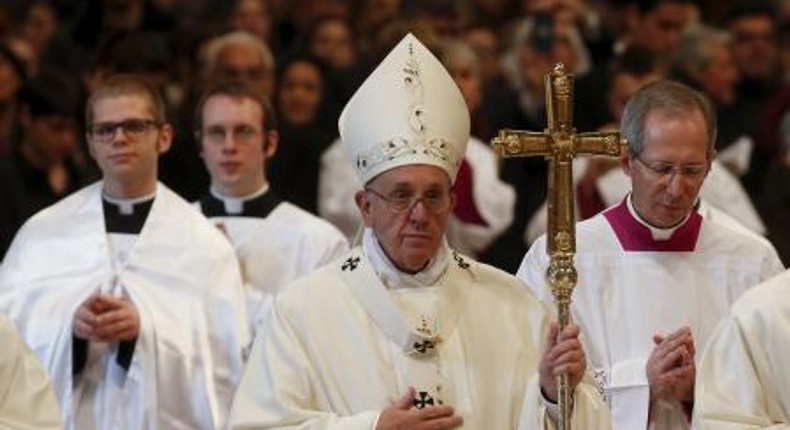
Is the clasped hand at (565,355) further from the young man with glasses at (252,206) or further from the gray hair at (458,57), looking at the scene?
the gray hair at (458,57)

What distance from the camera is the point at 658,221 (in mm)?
8625

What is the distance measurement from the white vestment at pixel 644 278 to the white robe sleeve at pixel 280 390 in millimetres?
1166

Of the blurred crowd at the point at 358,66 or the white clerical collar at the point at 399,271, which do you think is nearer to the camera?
the white clerical collar at the point at 399,271

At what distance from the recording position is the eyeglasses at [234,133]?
10398 mm

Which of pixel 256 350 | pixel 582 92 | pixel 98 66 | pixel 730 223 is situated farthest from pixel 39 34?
pixel 256 350

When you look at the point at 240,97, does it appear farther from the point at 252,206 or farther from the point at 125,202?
the point at 125,202

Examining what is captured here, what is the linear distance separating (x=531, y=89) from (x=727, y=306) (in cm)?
483

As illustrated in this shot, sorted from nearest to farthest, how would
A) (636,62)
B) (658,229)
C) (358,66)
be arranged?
1. (658,229)
2. (636,62)
3. (358,66)

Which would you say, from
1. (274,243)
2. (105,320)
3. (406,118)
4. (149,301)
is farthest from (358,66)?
(406,118)

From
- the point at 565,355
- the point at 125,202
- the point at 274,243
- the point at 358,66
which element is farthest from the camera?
the point at 358,66

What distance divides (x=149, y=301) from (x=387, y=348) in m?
2.14

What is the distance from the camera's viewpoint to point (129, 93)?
9758 millimetres

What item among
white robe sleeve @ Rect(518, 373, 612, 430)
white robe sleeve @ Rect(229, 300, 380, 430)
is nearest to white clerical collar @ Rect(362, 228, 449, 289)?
white robe sleeve @ Rect(229, 300, 380, 430)

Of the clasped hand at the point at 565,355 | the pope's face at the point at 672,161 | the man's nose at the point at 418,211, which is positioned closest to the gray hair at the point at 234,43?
the pope's face at the point at 672,161
